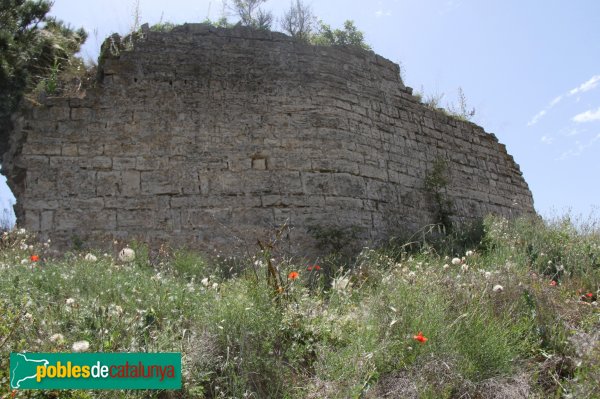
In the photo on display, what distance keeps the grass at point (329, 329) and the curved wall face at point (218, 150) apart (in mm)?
1653

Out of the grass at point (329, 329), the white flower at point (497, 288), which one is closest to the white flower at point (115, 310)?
the grass at point (329, 329)

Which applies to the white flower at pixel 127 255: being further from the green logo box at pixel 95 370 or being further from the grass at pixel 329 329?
the green logo box at pixel 95 370

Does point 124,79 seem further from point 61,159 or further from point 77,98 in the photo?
point 61,159

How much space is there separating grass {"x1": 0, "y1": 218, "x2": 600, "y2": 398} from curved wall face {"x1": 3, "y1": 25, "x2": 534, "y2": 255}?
1.65 metres

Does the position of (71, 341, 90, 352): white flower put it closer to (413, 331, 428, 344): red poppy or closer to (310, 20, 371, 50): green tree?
(413, 331, 428, 344): red poppy

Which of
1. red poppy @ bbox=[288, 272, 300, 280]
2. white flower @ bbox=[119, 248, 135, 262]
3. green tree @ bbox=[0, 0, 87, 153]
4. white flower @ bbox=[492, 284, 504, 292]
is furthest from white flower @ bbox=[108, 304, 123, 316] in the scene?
green tree @ bbox=[0, 0, 87, 153]

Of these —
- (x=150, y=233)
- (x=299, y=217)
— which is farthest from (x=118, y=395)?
(x=299, y=217)

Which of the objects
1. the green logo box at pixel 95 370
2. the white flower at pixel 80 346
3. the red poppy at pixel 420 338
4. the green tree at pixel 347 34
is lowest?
the green logo box at pixel 95 370

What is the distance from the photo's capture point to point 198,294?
14.8 ft

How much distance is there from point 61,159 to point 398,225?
13.5 ft

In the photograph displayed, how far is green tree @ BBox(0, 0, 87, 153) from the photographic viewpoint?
7652 mm

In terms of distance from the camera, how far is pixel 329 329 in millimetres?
4043

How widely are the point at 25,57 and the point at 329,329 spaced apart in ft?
19.8

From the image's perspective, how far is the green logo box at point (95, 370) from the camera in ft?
10.2
